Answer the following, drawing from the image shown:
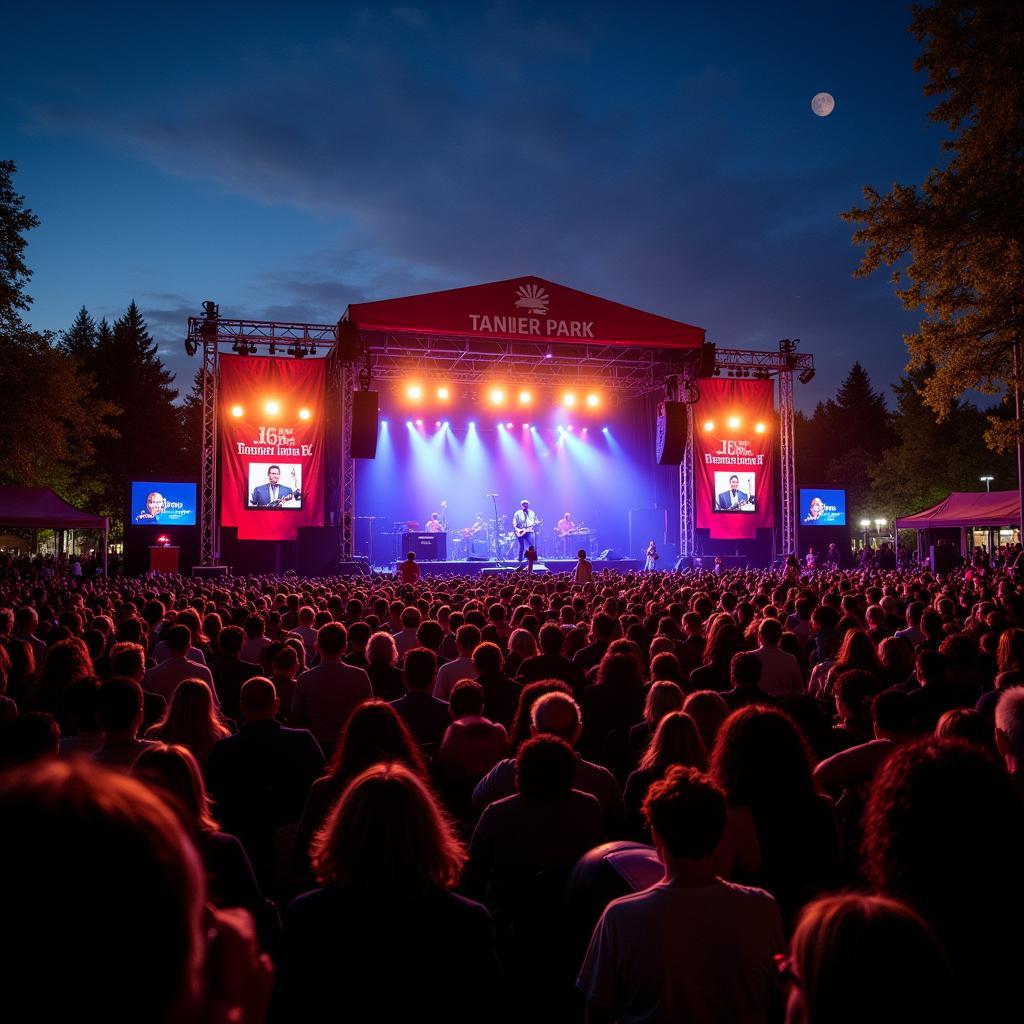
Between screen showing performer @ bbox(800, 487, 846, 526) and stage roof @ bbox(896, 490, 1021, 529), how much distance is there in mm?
2620

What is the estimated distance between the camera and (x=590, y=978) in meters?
2.21

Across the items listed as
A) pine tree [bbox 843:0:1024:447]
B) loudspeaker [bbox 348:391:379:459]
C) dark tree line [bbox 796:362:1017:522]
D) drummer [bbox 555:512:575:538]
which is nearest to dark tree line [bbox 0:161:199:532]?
loudspeaker [bbox 348:391:379:459]

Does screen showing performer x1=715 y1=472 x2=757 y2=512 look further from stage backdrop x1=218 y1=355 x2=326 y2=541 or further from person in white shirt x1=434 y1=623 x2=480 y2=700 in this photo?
person in white shirt x1=434 y1=623 x2=480 y2=700

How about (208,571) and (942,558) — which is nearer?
(942,558)

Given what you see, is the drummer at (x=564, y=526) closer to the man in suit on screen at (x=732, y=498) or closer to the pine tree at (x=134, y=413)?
the man in suit on screen at (x=732, y=498)

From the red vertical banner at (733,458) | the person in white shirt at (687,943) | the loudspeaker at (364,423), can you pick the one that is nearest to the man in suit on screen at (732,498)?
the red vertical banner at (733,458)

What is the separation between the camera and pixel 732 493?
2677 centimetres

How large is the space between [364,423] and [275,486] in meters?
3.54

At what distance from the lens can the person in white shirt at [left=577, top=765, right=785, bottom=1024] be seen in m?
2.11

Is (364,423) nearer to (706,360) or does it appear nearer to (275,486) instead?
(275,486)

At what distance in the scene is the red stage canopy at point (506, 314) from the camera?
21.9m

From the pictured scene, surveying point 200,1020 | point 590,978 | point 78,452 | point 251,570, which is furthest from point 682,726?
point 78,452

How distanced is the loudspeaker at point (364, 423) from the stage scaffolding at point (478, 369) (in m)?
0.56

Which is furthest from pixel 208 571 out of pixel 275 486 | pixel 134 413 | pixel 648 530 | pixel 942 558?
pixel 134 413
